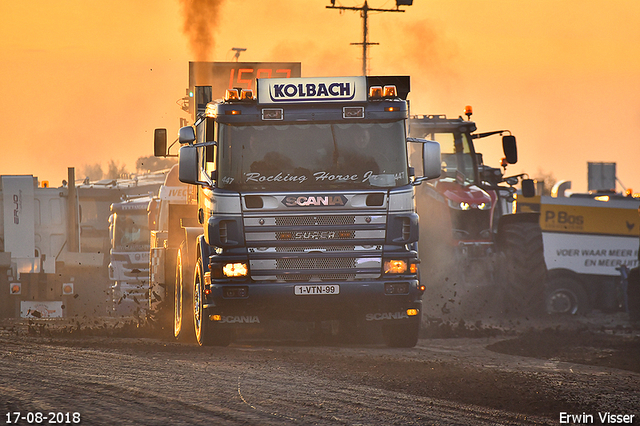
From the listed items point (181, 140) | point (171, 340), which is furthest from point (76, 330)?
point (181, 140)

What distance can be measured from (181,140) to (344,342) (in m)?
4.47

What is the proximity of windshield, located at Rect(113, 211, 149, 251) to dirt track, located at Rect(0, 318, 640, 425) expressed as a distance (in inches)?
489

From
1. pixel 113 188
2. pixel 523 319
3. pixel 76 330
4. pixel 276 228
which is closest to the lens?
pixel 276 228

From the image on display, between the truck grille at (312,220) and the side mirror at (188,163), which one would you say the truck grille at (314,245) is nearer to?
the truck grille at (312,220)

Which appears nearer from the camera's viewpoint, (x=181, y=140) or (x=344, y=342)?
(x=181, y=140)

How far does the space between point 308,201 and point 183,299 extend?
317 cm

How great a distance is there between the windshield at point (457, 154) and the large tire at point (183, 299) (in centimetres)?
662

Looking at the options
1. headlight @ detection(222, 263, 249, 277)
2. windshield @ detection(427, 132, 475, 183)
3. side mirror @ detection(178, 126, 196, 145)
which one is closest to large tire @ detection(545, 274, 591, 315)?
windshield @ detection(427, 132, 475, 183)

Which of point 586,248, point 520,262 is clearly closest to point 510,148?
point 520,262

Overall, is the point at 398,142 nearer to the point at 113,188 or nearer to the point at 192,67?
the point at 192,67

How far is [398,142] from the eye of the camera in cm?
1134

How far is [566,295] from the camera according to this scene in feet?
77.6

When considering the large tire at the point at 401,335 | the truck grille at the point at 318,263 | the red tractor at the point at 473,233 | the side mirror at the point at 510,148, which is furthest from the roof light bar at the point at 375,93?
the red tractor at the point at 473,233

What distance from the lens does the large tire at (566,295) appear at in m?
23.4
